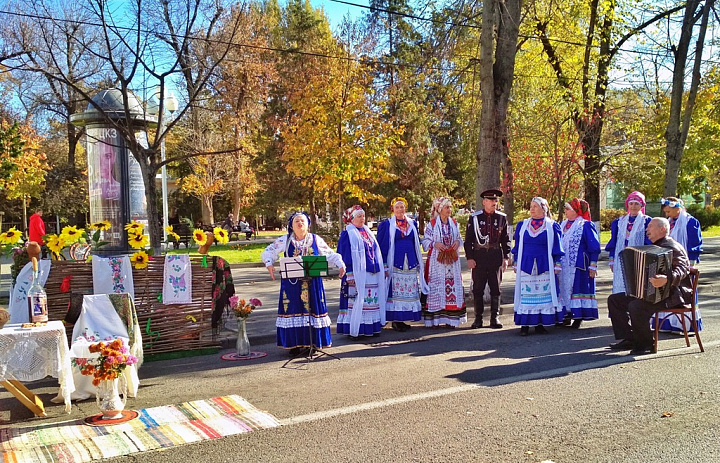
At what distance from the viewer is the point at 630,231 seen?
956 cm

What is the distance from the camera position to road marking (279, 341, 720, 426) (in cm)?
558

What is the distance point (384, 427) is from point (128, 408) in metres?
2.52

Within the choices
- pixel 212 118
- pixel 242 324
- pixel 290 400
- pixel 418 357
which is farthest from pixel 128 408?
pixel 212 118

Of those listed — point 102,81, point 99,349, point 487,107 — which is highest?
point 102,81

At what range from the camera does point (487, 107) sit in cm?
1229

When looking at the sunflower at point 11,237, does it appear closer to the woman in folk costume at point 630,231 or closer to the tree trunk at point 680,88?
the woman in folk costume at point 630,231

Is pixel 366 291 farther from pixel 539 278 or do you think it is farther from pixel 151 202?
pixel 151 202

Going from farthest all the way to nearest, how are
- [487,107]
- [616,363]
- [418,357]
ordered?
[487,107] → [418,357] → [616,363]

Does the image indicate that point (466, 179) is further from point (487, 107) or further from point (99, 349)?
point (99, 349)

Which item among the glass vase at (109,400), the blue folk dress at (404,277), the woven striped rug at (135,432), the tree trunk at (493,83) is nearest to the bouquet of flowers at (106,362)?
the glass vase at (109,400)

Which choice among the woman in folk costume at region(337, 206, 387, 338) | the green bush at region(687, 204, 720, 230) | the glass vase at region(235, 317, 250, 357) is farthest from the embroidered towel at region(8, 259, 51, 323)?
the green bush at region(687, 204, 720, 230)

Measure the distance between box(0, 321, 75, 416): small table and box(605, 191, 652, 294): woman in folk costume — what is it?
24.9 ft

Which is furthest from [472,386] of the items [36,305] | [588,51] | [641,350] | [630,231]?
[588,51]

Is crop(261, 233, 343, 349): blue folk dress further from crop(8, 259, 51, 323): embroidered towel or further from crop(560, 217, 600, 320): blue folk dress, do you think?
crop(560, 217, 600, 320): blue folk dress
